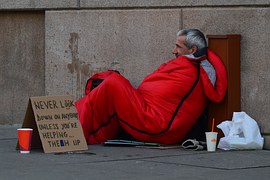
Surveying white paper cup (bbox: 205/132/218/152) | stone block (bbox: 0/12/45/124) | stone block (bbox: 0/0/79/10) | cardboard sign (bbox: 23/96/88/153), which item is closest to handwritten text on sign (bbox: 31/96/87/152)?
cardboard sign (bbox: 23/96/88/153)

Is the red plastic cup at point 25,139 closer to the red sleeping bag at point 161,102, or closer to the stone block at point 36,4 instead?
the red sleeping bag at point 161,102

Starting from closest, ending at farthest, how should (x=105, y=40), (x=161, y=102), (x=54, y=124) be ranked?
(x=54, y=124) < (x=161, y=102) < (x=105, y=40)

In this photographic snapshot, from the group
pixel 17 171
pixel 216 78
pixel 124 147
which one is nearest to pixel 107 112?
pixel 124 147

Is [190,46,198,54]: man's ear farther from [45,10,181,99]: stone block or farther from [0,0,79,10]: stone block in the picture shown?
[0,0,79,10]: stone block

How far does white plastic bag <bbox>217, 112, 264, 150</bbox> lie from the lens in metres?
8.38

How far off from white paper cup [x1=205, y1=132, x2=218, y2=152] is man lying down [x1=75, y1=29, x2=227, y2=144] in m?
0.38

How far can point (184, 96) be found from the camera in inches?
334

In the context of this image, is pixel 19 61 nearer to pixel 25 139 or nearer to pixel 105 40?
pixel 105 40

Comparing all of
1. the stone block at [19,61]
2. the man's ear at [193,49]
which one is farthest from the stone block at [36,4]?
the man's ear at [193,49]

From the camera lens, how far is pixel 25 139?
7.94m

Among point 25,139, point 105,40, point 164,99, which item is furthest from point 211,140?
point 105,40

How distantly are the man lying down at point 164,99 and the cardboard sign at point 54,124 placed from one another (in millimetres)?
359

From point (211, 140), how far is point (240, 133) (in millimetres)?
451

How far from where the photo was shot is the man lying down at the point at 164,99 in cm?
846
